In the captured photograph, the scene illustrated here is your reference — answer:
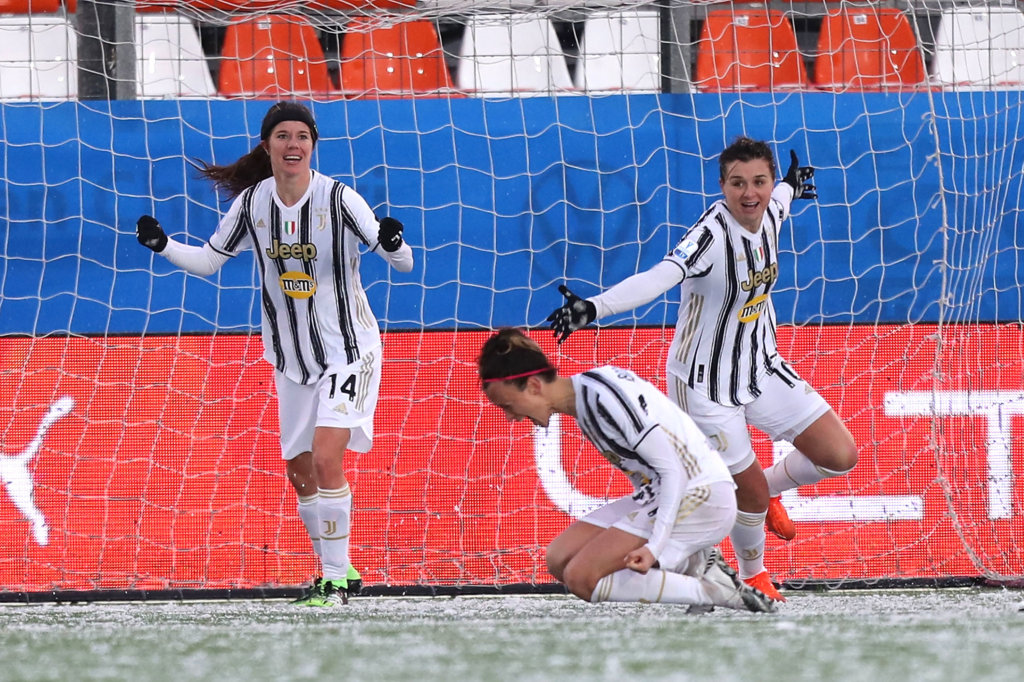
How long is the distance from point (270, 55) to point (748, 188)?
153 inches

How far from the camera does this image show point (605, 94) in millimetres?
7293

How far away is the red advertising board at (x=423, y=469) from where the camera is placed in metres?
6.14

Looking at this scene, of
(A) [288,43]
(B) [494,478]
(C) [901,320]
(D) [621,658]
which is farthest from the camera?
(A) [288,43]

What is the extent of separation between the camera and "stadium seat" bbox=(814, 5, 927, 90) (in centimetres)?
804

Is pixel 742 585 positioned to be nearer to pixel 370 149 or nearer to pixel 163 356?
pixel 163 356

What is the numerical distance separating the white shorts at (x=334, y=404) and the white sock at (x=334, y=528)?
20 cm

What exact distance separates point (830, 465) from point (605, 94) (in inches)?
106

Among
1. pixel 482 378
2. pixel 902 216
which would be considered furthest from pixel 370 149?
pixel 482 378

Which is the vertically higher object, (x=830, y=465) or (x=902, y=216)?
(x=902, y=216)

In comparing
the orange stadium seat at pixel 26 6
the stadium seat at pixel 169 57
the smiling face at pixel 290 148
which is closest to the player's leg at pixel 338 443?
the smiling face at pixel 290 148

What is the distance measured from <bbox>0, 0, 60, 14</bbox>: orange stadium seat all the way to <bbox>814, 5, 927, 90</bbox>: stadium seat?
412 centimetres

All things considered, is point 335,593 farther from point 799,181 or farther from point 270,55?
point 270,55

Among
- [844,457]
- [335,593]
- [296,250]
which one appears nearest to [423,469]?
[335,593]

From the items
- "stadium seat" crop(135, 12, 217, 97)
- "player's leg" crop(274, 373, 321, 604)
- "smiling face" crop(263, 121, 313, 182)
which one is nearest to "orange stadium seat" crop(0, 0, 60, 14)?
"stadium seat" crop(135, 12, 217, 97)
